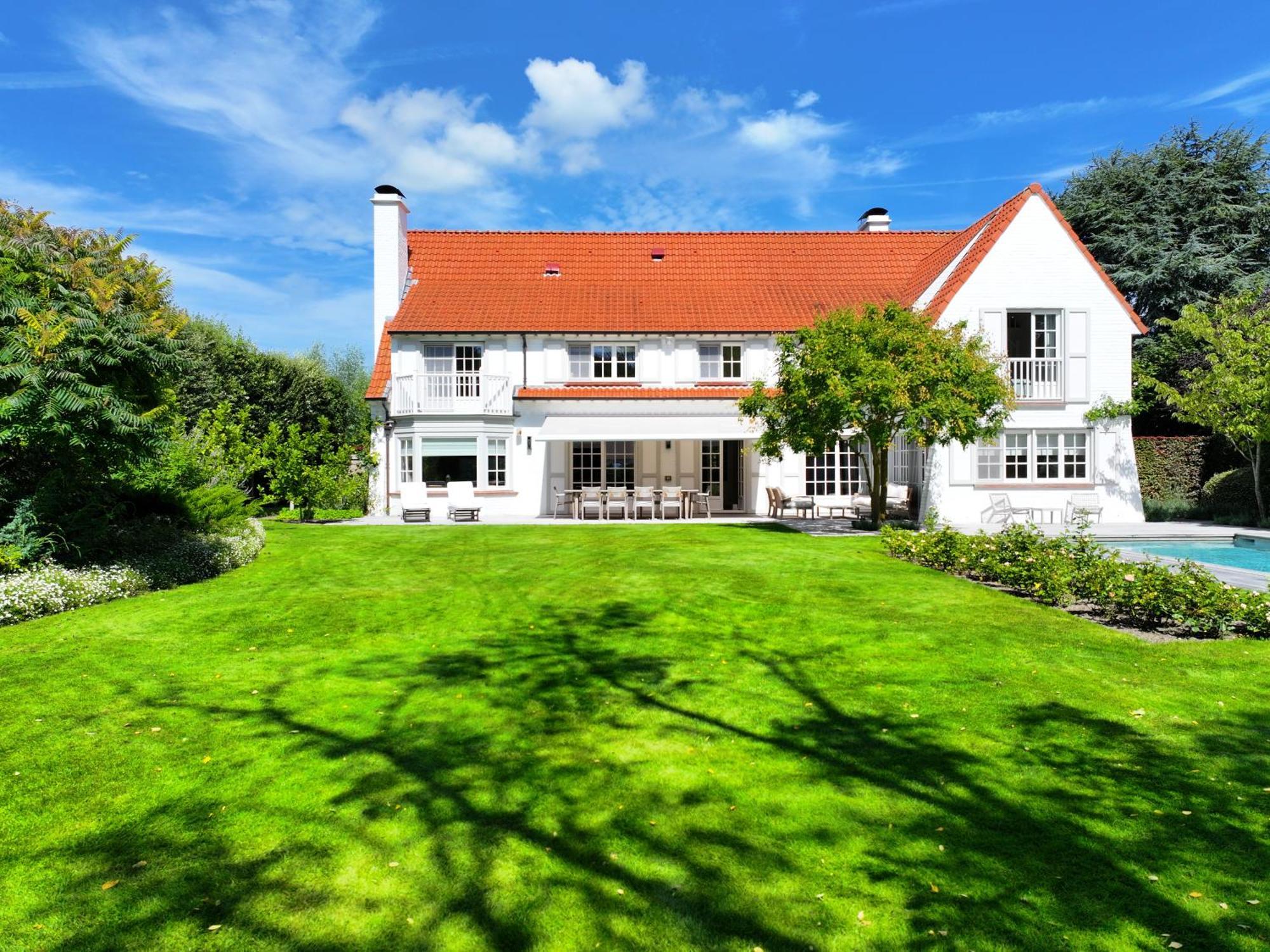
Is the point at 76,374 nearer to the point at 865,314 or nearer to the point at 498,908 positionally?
the point at 498,908

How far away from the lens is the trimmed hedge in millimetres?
25031

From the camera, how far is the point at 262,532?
17984mm

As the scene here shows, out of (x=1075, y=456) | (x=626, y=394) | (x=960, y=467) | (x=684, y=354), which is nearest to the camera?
(x=960, y=467)

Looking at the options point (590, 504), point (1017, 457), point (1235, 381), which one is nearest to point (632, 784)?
point (590, 504)

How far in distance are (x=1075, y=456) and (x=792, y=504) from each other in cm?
905

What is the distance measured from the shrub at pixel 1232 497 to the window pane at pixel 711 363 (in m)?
16.1

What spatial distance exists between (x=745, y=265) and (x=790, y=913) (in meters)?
30.0

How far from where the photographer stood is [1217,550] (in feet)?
61.0

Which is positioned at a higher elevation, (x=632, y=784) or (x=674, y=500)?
(x=674, y=500)

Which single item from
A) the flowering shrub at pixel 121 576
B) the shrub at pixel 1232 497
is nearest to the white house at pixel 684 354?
the shrub at pixel 1232 497

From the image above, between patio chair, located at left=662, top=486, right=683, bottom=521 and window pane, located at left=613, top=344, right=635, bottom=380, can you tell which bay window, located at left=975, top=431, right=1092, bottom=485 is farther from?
window pane, located at left=613, top=344, right=635, bottom=380

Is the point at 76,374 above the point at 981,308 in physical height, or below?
below

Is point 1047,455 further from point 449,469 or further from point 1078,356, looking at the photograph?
point 449,469

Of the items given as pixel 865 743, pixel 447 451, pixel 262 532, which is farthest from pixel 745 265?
pixel 865 743
